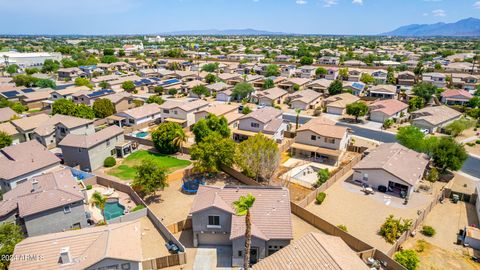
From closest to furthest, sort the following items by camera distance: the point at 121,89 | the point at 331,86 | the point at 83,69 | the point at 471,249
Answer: the point at 471,249 → the point at 331,86 → the point at 121,89 → the point at 83,69

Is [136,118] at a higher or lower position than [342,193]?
higher

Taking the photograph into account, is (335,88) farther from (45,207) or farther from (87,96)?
(45,207)

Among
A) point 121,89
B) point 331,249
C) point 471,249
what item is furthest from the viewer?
point 121,89

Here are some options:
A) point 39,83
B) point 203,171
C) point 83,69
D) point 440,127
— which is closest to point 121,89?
point 39,83

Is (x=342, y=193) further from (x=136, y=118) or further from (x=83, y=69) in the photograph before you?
(x=83, y=69)

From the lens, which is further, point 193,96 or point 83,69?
point 83,69

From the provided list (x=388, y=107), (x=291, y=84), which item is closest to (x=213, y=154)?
(x=388, y=107)

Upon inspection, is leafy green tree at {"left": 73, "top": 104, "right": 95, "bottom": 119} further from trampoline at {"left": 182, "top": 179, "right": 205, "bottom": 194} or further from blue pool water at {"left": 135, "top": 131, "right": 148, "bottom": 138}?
trampoline at {"left": 182, "top": 179, "right": 205, "bottom": 194}
